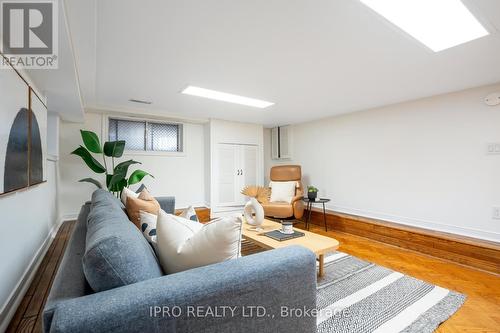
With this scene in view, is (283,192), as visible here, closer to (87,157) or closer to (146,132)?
(146,132)

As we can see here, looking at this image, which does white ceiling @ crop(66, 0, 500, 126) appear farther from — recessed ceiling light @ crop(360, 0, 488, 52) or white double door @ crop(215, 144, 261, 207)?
white double door @ crop(215, 144, 261, 207)

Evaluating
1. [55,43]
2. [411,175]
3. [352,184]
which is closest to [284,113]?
[352,184]

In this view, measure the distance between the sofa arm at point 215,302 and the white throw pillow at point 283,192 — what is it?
319 centimetres

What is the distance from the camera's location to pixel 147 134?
4.42 m

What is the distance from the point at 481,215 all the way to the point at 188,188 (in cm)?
452

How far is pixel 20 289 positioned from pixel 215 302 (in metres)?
1.92

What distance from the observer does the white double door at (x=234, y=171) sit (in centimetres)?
474

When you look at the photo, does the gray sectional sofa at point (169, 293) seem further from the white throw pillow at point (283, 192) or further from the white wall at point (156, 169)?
the white wall at point (156, 169)

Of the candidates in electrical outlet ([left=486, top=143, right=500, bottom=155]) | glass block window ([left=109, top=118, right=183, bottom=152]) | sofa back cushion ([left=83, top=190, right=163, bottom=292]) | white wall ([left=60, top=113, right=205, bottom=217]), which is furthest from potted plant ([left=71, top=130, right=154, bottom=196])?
electrical outlet ([left=486, top=143, right=500, bottom=155])

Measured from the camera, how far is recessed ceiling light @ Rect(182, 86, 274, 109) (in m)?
3.00

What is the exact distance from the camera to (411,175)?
11.0 ft

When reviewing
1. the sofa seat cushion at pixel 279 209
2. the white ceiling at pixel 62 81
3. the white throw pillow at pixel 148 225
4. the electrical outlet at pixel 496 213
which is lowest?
the sofa seat cushion at pixel 279 209

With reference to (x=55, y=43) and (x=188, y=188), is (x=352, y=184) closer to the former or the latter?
(x=188, y=188)

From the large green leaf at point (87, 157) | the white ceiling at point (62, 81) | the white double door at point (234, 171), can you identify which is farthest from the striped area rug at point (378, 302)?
the large green leaf at point (87, 157)
